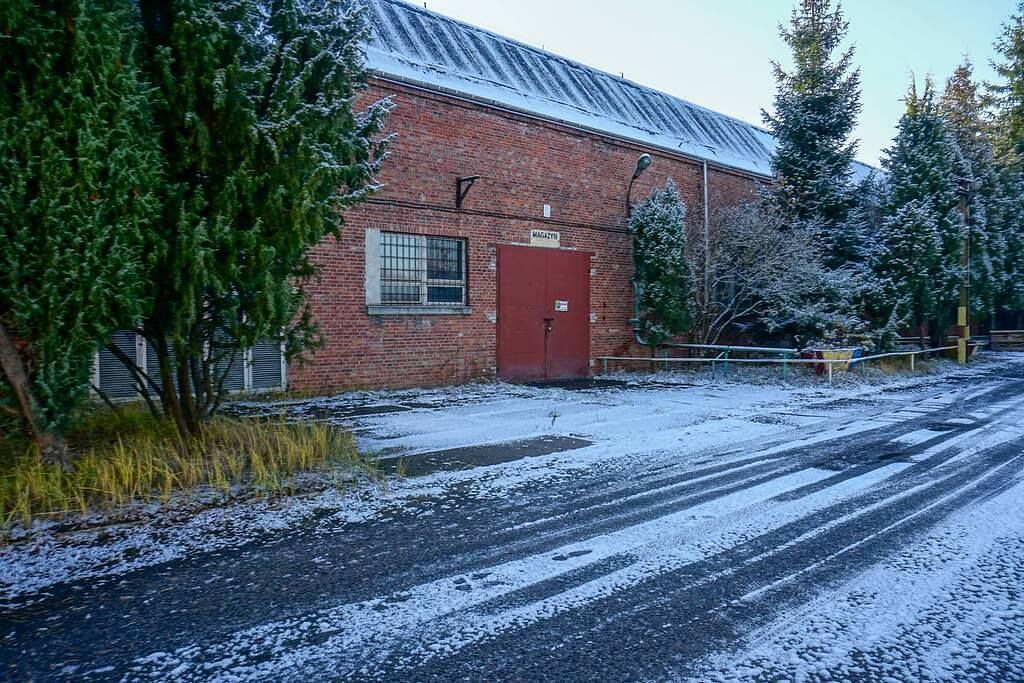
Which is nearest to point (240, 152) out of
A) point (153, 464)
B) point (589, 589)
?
point (153, 464)

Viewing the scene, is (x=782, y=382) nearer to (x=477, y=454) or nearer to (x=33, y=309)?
(x=477, y=454)

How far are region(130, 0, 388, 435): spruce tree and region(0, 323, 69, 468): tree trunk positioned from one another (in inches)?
34.6

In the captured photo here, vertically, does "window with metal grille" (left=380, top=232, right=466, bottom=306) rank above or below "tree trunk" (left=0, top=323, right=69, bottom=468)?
above

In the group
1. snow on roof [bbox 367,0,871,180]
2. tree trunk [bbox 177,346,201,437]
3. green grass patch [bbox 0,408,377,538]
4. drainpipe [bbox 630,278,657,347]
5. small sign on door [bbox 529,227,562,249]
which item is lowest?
green grass patch [bbox 0,408,377,538]

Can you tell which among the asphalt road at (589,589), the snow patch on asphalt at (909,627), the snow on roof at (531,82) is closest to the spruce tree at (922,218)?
the snow on roof at (531,82)

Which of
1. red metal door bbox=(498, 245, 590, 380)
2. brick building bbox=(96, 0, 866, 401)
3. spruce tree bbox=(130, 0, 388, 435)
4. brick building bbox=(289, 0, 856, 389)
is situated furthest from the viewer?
red metal door bbox=(498, 245, 590, 380)

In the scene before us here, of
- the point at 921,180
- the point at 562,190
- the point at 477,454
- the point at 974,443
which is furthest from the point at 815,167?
the point at 477,454

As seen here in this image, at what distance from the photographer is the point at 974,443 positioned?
7648 mm

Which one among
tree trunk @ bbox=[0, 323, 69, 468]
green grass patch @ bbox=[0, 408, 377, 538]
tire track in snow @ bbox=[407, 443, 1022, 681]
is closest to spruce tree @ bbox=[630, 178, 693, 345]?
green grass patch @ bbox=[0, 408, 377, 538]

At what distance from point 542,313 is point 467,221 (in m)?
2.66

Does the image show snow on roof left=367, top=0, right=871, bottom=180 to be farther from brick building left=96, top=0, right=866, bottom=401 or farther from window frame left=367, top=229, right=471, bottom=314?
window frame left=367, top=229, right=471, bottom=314

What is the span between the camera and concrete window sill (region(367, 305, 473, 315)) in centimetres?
1210

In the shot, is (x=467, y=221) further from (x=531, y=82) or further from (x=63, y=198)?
(x=63, y=198)

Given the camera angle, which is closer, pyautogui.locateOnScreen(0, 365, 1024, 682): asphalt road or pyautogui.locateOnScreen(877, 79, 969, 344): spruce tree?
pyautogui.locateOnScreen(0, 365, 1024, 682): asphalt road
